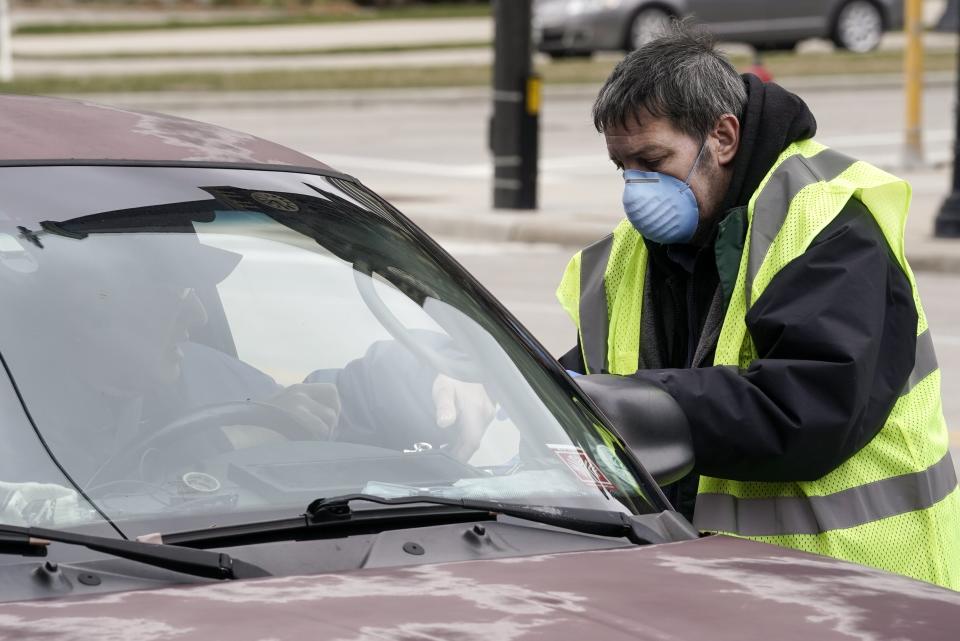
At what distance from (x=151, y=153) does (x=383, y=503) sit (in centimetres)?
81

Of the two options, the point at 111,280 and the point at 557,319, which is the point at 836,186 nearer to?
the point at 111,280

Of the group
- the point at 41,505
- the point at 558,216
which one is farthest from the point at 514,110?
the point at 41,505

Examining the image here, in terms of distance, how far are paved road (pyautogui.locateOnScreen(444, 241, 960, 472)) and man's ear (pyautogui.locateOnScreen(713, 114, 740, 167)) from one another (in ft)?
13.8

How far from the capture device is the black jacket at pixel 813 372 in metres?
3.23

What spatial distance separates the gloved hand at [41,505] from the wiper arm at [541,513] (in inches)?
12.6

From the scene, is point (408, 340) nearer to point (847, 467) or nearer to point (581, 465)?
point (581, 465)

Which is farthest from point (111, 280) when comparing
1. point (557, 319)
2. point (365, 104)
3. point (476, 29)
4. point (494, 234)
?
point (476, 29)

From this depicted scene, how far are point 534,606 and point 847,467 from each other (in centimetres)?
121

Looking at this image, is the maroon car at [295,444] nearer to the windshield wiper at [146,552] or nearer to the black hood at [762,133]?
the windshield wiper at [146,552]

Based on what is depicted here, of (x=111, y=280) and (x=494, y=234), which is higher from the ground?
(x=494, y=234)

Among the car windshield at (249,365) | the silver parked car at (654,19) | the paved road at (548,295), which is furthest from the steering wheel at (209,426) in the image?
the silver parked car at (654,19)

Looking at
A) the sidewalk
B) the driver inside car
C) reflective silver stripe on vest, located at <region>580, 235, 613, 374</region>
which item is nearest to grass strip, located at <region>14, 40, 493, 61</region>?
the sidewalk

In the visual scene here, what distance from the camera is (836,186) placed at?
3.37m

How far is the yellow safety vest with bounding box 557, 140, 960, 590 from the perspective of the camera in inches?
131
